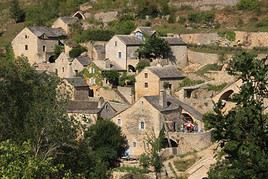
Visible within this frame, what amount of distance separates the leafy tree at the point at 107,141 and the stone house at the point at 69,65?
8711 millimetres

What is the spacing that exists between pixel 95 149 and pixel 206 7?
26.0 meters

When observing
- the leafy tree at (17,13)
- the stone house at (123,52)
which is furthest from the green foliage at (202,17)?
the leafy tree at (17,13)

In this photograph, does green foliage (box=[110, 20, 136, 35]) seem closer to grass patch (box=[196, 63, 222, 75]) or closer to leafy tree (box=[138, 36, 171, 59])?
leafy tree (box=[138, 36, 171, 59])

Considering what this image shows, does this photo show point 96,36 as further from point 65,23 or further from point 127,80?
point 127,80

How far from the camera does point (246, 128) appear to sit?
49.3 ft

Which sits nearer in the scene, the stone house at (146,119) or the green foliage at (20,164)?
the green foliage at (20,164)

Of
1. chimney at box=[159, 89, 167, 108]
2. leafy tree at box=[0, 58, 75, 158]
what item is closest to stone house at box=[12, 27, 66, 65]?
chimney at box=[159, 89, 167, 108]

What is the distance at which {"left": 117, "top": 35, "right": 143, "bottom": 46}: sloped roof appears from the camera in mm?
46812

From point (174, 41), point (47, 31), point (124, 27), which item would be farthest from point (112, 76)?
point (47, 31)

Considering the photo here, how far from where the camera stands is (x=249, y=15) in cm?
5616

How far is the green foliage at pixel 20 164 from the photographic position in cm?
1672

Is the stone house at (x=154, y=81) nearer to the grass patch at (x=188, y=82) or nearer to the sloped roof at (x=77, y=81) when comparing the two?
the grass patch at (x=188, y=82)

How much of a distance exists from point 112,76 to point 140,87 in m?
2.69

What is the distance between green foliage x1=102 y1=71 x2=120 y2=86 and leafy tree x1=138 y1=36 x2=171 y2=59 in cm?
271
